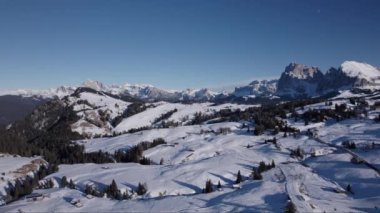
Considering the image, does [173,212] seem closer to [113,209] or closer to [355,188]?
[113,209]

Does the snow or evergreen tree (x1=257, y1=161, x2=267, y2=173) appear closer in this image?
evergreen tree (x1=257, y1=161, x2=267, y2=173)

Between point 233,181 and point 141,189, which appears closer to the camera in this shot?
point 141,189

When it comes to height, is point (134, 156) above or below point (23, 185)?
above

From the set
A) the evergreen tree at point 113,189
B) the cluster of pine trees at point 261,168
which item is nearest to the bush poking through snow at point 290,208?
the cluster of pine trees at point 261,168

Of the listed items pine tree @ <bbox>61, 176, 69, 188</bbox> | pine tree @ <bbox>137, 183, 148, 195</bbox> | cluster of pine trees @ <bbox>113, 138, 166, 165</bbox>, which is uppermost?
cluster of pine trees @ <bbox>113, 138, 166, 165</bbox>

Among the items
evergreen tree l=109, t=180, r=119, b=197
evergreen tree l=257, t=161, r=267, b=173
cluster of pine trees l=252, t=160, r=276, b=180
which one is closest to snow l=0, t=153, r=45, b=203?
evergreen tree l=109, t=180, r=119, b=197

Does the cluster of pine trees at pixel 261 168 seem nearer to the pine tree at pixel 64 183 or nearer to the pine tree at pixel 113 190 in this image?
the pine tree at pixel 113 190

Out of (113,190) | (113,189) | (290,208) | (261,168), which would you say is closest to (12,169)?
(113,189)

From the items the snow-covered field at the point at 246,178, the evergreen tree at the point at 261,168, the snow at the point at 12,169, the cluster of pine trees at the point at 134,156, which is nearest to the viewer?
the snow-covered field at the point at 246,178

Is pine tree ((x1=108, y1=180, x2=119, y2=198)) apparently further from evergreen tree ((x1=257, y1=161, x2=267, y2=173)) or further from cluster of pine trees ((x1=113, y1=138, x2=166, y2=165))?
cluster of pine trees ((x1=113, y1=138, x2=166, y2=165))

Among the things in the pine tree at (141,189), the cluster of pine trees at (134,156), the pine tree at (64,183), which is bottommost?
the pine tree at (141,189)

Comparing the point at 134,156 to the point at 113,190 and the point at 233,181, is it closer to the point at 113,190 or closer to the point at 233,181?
the point at 113,190

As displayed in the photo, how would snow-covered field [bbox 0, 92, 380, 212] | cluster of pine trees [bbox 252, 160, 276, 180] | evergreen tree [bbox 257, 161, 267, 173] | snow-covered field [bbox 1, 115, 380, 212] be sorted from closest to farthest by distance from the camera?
snow-covered field [bbox 1, 115, 380, 212] < snow-covered field [bbox 0, 92, 380, 212] < cluster of pine trees [bbox 252, 160, 276, 180] < evergreen tree [bbox 257, 161, 267, 173]
